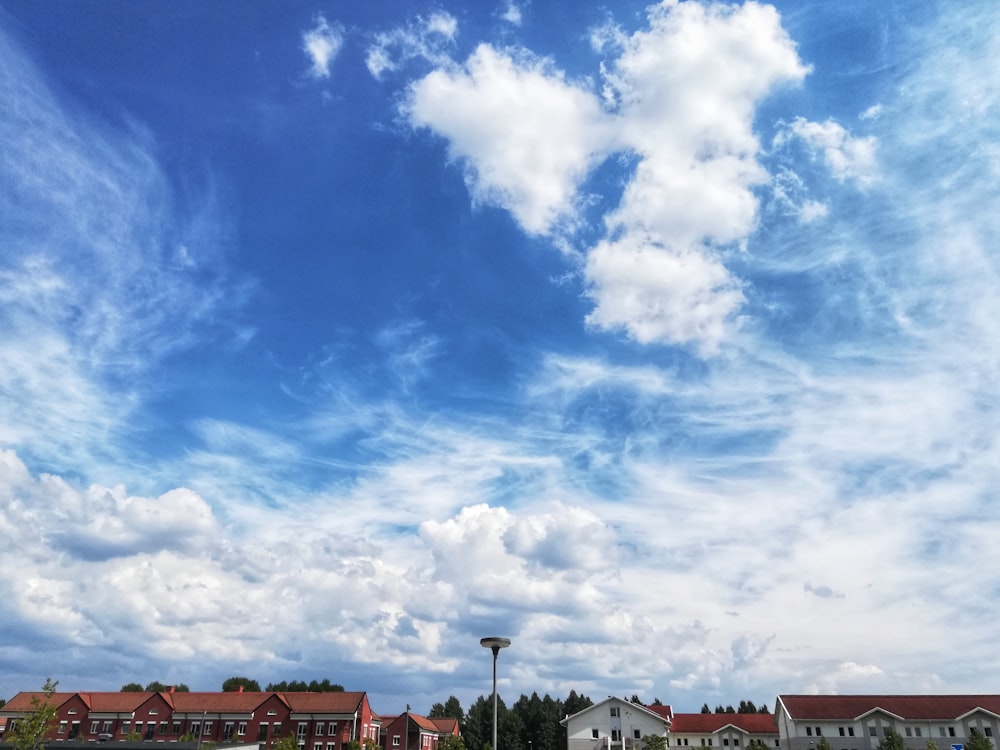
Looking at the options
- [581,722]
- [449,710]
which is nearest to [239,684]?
[449,710]

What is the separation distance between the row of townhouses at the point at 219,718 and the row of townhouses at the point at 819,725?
86.4 feet

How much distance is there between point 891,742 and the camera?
77250mm

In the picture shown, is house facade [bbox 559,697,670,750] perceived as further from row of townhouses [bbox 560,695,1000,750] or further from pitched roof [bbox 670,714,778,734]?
pitched roof [bbox 670,714,778,734]

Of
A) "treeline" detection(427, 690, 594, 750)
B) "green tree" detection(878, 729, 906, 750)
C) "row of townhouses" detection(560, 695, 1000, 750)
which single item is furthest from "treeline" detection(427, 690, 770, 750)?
"green tree" detection(878, 729, 906, 750)

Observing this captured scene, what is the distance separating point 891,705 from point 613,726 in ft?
108

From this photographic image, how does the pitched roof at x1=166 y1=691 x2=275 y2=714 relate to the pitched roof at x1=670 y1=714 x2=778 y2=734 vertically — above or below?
above

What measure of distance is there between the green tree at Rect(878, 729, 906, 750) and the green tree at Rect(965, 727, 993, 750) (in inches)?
252

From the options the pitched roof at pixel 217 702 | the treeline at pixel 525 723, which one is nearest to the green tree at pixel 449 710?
the treeline at pixel 525 723

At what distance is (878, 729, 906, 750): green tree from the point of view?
7688 cm

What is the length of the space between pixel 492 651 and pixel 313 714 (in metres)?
76.3

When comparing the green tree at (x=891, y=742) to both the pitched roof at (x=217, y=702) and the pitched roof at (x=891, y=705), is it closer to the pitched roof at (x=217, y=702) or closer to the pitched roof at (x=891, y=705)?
the pitched roof at (x=891, y=705)

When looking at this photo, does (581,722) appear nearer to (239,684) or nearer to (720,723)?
(720,723)

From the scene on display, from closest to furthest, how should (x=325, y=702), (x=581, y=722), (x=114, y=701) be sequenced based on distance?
1. (x=581, y=722)
2. (x=325, y=702)
3. (x=114, y=701)

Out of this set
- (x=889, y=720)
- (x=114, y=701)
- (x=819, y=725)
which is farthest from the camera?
(x=114, y=701)
